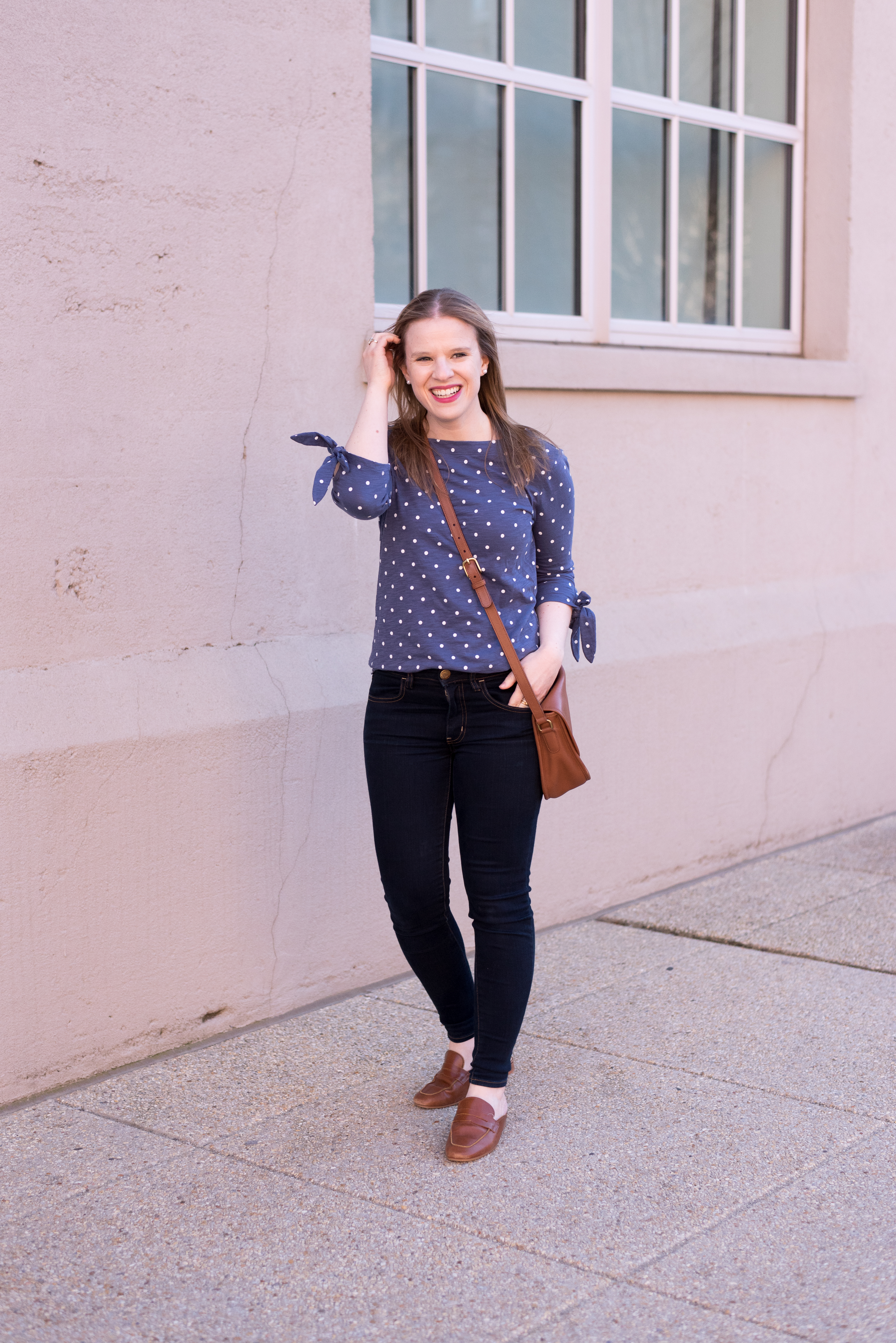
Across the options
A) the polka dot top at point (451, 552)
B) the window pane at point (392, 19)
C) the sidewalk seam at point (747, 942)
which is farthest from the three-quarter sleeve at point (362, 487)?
the sidewalk seam at point (747, 942)

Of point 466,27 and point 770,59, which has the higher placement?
point 770,59

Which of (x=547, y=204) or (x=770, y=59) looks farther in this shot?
(x=770, y=59)

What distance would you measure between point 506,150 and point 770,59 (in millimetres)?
1678

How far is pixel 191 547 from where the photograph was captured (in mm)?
3779

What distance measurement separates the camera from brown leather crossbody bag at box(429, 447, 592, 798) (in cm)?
308

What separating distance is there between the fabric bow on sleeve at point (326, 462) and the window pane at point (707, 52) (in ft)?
10.9

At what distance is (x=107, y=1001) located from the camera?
11.8ft

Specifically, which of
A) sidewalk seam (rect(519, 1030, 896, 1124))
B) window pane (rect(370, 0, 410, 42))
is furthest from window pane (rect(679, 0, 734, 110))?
sidewalk seam (rect(519, 1030, 896, 1124))

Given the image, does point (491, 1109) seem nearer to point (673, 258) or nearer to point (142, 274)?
point (142, 274)

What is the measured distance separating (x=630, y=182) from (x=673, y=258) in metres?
0.35

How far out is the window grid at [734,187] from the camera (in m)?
5.55

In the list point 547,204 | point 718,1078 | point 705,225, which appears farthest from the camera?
point 705,225

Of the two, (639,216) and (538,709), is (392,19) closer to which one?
(639,216)

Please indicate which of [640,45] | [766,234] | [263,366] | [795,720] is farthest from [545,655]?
[766,234]
